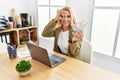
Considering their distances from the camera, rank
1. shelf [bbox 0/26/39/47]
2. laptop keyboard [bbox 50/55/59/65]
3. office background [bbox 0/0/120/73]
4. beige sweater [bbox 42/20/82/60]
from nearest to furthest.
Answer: laptop keyboard [bbox 50/55/59/65] → beige sweater [bbox 42/20/82/60] → office background [bbox 0/0/120/73] → shelf [bbox 0/26/39/47]

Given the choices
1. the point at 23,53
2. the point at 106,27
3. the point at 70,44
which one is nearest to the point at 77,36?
the point at 70,44

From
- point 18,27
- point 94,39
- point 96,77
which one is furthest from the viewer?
point 18,27

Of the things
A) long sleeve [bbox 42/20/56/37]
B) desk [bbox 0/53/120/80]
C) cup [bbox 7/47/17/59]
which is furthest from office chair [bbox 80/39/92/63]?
cup [bbox 7/47/17/59]

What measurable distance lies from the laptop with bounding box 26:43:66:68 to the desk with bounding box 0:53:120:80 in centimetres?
4

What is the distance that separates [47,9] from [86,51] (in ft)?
5.97

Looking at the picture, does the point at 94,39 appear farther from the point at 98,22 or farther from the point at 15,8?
the point at 15,8

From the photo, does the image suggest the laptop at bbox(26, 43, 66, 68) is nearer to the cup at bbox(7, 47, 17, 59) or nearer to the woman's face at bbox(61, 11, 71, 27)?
the cup at bbox(7, 47, 17, 59)

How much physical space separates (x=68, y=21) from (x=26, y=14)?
1787mm

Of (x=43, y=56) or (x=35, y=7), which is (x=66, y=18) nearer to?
(x=43, y=56)

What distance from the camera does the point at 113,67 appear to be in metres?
2.04

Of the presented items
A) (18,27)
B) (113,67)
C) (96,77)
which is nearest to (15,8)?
(18,27)

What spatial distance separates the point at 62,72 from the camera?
1.09 meters

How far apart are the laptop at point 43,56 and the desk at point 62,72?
0.13 feet

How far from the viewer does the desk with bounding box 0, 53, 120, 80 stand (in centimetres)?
101
